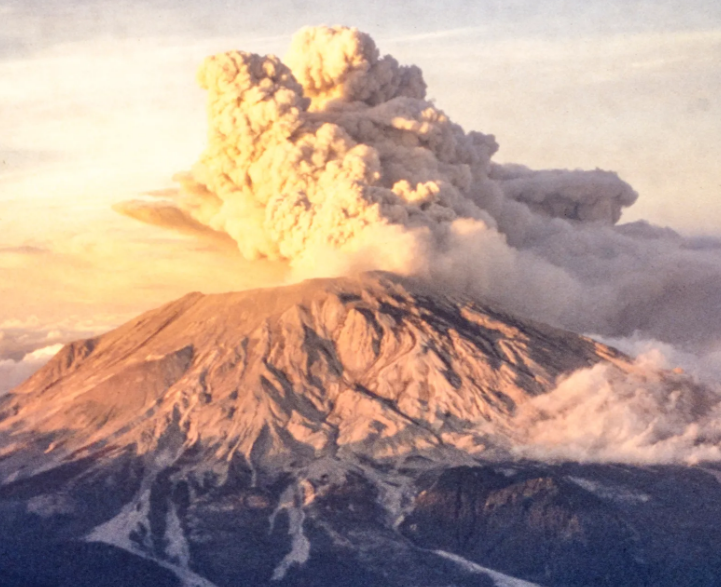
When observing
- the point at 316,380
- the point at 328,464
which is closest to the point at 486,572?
the point at 328,464

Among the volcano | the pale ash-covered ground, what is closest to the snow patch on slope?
the volcano

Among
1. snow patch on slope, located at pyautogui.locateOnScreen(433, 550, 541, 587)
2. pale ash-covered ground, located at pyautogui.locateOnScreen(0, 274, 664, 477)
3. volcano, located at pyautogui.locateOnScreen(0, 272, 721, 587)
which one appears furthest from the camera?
pale ash-covered ground, located at pyautogui.locateOnScreen(0, 274, 664, 477)

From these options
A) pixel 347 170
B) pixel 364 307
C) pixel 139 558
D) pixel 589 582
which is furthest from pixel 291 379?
pixel 589 582

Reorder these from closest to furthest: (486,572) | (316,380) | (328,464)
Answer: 1. (486,572)
2. (328,464)
3. (316,380)

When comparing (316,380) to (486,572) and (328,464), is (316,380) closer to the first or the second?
(328,464)

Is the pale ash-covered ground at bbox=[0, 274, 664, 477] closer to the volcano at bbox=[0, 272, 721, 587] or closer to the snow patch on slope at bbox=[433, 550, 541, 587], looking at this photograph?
the volcano at bbox=[0, 272, 721, 587]

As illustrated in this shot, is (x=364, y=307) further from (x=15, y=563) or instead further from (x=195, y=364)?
(x=15, y=563)

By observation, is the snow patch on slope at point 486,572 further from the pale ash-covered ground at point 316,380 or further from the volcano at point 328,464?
the pale ash-covered ground at point 316,380

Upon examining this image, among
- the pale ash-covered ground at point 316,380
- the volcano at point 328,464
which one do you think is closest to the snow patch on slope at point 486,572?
the volcano at point 328,464
